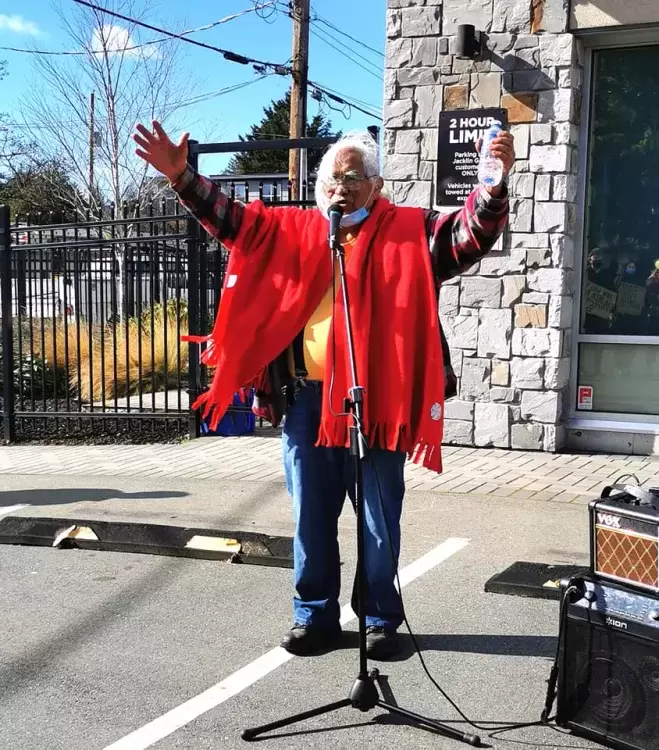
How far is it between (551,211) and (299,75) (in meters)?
12.6

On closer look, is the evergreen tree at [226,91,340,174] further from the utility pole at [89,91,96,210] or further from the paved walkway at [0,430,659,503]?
the paved walkway at [0,430,659,503]

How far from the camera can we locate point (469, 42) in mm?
7160

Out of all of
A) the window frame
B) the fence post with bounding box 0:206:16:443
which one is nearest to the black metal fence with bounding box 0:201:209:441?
the fence post with bounding box 0:206:16:443

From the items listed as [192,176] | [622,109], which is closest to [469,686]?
[192,176]

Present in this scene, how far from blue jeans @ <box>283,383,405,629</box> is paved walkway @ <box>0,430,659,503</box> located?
8.89ft

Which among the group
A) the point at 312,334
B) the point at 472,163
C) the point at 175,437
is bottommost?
the point at 175,437

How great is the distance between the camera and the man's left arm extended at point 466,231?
10.6 ft

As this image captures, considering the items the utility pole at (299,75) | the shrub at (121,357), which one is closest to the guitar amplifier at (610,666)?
the shrub at (121,357)

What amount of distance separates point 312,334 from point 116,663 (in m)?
1.56

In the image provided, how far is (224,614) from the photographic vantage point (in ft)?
13.8

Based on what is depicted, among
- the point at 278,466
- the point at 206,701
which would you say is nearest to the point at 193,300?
the point at 278,466

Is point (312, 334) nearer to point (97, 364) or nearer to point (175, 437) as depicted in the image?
point (175, 437)

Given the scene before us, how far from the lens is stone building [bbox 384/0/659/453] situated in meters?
7.14

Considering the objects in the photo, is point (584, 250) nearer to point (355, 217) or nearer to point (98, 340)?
point (355, 217)
